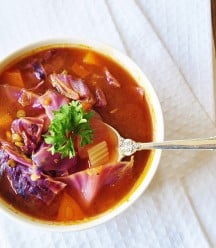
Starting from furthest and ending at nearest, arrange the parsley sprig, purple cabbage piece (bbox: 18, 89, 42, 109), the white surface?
the white surface, purple cabbage piece (bbox: 18, 89, 42, 109), the parsley sprig

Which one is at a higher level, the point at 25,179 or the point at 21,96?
the point at 21,96

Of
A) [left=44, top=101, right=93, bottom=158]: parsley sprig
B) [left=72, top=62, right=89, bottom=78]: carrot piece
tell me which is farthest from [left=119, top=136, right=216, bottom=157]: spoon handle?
[left=72, top=62, right=89, bottom=78]: carrot piece

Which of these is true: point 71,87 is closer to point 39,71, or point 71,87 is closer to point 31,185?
point 39,71

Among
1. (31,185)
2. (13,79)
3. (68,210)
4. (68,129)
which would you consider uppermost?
(13,79)

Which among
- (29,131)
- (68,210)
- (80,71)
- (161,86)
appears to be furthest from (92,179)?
(161,86)

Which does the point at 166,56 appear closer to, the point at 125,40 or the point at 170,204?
the point at 125,40

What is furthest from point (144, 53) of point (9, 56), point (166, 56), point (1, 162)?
point (1, 162)

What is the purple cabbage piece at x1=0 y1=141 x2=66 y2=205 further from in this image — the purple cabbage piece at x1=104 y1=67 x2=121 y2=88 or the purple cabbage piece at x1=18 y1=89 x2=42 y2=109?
the purple cabbage piece at x1=104 y1=67 x2=121 y2=88
